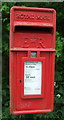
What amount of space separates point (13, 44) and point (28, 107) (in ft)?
2.53

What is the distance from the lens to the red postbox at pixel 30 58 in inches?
93.4

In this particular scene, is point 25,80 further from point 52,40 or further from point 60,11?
point 60,11

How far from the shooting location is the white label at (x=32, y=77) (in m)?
2.39

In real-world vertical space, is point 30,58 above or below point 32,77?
above

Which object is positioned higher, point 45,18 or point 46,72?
point 45,18

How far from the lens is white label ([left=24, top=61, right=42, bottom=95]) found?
7.86 ft

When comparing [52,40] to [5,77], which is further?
[5,77]

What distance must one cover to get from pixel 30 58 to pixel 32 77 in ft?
0.77

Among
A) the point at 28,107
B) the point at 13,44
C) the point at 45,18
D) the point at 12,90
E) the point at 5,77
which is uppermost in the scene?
the point at 45,18

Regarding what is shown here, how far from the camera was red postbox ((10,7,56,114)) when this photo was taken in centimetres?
237

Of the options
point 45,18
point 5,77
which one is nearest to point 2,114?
point 5,77

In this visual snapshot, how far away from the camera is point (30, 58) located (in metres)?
2.37

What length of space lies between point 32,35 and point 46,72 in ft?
1.57

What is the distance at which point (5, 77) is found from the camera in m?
4.52
